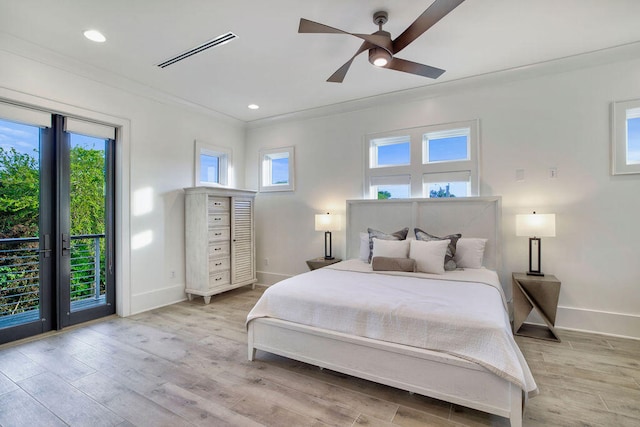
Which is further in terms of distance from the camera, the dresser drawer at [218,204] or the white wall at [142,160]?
the dresser drawer at [218,204]

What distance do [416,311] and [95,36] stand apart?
145 inches

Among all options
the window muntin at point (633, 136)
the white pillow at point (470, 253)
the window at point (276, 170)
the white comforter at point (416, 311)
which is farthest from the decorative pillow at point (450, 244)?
the window at point (276, 170)

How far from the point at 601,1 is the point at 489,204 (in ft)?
6.63

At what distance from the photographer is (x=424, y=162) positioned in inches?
163

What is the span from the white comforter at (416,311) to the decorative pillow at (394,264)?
0.32ft

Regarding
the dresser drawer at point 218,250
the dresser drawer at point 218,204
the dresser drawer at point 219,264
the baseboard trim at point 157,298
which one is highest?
the dresser drawer at point 218,204

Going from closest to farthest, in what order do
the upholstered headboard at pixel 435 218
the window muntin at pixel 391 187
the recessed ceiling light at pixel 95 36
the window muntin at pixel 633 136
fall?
the recessed ceiling light at pixel 95 36, the window muntin at pixel 633 136, the upholstered headboard at pixel 435 218, the window muntin at pixel 391 187

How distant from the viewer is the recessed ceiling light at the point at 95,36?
271 cm

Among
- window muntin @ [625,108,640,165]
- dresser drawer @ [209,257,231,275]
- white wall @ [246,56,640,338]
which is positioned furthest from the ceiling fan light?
dresser drawer @ [209,257,231,275]

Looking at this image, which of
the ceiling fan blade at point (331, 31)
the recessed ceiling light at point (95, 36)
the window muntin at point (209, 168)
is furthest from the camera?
the window muntin at point (209, 168)

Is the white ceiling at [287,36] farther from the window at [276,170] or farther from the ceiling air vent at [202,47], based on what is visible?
the window at [276,170]

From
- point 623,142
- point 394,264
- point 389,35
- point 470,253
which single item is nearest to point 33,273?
point 394,264

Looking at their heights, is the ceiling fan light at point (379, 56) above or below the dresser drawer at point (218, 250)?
above

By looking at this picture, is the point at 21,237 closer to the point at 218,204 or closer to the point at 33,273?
the point at 33,273
